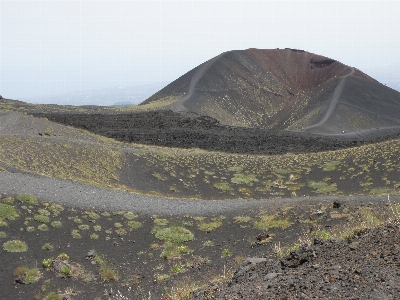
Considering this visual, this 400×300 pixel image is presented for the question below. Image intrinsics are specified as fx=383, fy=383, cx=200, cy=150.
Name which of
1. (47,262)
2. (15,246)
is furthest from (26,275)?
(15,246)

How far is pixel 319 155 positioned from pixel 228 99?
170 feet

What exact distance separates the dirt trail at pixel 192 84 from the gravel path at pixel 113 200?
2088 inches

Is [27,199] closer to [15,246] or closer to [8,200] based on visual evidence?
[8,200]

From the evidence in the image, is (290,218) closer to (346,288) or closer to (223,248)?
(223,248)

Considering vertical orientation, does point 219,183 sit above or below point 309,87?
below

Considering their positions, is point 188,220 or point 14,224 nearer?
point 14,224

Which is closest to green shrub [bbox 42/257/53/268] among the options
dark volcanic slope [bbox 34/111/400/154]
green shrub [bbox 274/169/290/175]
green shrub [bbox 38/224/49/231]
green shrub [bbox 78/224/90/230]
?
green shrub [bbox 38/224/49/231]

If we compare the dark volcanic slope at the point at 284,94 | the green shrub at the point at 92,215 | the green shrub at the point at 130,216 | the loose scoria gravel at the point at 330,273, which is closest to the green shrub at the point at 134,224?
the green shrub at the point at 130,216

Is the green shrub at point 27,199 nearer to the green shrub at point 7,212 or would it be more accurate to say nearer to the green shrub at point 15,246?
the green shrub at point 7,212

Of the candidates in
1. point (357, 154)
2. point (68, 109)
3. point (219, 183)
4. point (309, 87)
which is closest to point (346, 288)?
point (219, 183)

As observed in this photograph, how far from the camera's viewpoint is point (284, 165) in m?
43.6

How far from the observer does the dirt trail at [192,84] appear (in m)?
80.8

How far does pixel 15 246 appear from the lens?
55.5 ft

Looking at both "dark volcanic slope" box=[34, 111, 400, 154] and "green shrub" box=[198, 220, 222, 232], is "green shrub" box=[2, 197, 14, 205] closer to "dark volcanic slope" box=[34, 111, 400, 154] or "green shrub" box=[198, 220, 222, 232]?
"green shrub" box=[198, 220, 222, 232]
